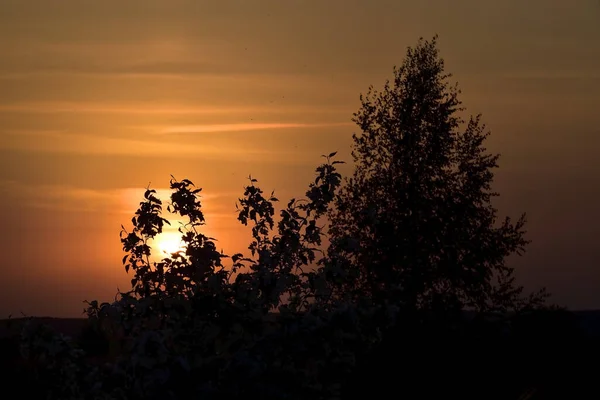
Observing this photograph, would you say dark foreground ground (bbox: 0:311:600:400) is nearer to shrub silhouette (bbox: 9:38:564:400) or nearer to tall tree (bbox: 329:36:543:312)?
shrub silhouette (bbox: 9:38:564:400)

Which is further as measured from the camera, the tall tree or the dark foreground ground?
the tall tree

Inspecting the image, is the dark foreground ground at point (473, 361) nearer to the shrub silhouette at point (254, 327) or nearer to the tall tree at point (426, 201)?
the shrub silhouette at point (254, 327)

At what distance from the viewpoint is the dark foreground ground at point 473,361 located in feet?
31.6

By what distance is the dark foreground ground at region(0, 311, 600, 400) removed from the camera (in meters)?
9.64

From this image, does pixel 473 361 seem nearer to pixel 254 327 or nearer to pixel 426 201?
pixel 254 327

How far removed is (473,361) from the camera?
10.3m

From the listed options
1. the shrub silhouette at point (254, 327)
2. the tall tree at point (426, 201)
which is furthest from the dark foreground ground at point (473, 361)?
the tall tree at point (426, 201)

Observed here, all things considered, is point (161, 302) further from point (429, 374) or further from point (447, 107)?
point (447, 107)

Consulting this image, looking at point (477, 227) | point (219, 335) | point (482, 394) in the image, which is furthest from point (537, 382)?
point (477, 227)

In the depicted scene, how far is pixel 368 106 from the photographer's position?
3409 cm

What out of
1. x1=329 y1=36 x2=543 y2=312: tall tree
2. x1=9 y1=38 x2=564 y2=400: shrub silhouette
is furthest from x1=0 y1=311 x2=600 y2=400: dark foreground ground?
x1=329 y1=36 x2=543 y2=312: tall tree

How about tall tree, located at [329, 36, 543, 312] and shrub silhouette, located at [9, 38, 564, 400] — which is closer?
shrub silhouette, located at [9, 38, 564, 400]

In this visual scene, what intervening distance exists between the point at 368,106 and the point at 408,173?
3.13 m

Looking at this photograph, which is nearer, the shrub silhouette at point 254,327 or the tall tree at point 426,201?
the shrub silhouette at point 254,327
